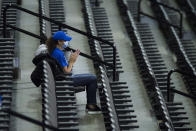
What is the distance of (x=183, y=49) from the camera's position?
38.4ft

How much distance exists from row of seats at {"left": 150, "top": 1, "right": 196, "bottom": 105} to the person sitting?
285cm

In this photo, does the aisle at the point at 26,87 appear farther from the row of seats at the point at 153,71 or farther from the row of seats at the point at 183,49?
the row of seats at the point at 183,49

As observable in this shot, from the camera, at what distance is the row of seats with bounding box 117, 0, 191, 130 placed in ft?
30.2

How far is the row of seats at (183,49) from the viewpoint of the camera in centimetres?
1079

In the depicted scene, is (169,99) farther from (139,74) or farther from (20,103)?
(20,103)

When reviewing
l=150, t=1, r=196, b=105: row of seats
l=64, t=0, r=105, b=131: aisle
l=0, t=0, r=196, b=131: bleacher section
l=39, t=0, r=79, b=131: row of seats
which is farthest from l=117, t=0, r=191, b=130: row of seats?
l=39, t=0, r=79, b=131: row of seats

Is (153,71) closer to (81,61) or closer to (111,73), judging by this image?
(111,73)

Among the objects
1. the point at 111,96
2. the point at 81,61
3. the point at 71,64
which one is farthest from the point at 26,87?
the point at 81,61

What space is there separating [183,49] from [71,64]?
13.5ft

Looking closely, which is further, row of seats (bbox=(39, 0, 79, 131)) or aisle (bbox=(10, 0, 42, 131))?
aisle (bbox=(10, 0, 42, 131))

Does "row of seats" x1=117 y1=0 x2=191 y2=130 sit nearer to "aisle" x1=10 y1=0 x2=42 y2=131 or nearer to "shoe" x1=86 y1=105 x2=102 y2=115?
"shoe" x1=86 y1=105 x2=102 y2=115

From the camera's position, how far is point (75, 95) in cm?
904

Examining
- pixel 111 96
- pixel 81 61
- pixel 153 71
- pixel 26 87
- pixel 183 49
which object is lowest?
pixel 111 96

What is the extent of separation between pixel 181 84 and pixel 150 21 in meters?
2.66
